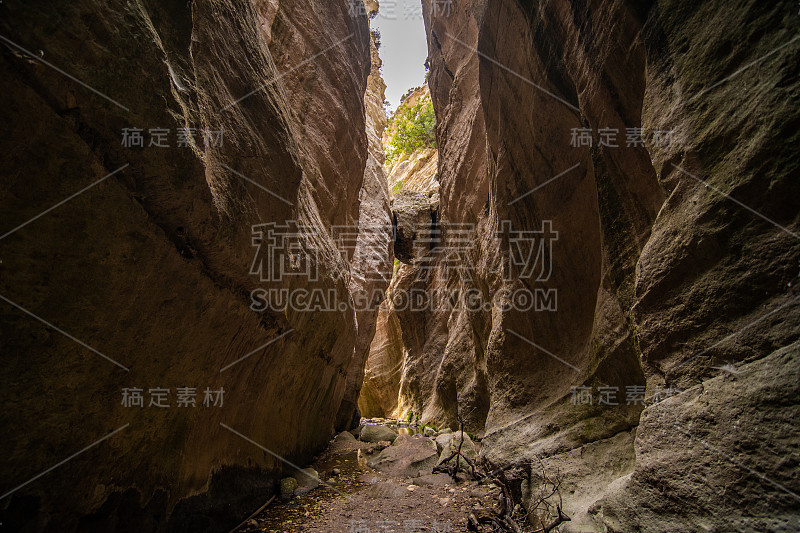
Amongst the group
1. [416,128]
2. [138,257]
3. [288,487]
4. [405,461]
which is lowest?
[405,461]

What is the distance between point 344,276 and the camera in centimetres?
748

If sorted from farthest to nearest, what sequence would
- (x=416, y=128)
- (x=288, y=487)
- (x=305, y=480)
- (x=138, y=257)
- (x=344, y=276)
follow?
(x=416, y=128) → (x=344, y=276) → (x=305, y=480) → (x=288, y=487) → (x=138, y=257)

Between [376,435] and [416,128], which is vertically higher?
[416,128]

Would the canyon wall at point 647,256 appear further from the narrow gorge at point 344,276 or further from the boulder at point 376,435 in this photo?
the boulder at point 376,435

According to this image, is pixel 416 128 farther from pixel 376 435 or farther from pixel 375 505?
pixel 375 505

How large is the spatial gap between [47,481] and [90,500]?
15.9 inches

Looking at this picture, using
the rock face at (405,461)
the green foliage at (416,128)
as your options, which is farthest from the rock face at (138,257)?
the green foliage at (416,128)

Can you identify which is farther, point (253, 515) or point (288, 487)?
point (288, 487)

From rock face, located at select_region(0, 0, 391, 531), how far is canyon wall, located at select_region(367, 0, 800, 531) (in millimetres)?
3543

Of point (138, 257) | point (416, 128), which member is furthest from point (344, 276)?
point (416, 128)

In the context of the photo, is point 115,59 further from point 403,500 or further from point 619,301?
point 403,500

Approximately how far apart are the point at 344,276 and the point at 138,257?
4872 mm

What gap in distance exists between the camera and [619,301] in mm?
4223

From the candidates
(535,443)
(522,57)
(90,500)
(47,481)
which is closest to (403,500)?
(535,443)
